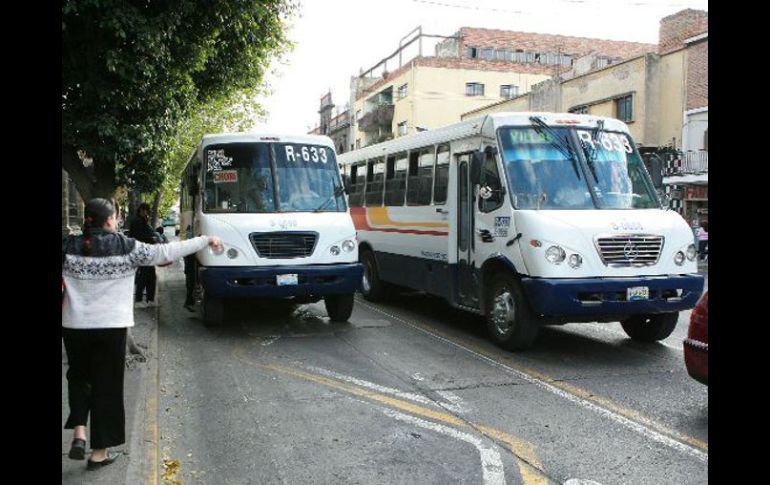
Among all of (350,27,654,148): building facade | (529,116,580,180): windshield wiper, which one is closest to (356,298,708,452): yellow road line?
(529,116,580,180): windshield wiper

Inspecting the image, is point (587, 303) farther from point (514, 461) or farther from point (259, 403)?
point (259, 403)

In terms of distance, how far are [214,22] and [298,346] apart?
14.2 feet

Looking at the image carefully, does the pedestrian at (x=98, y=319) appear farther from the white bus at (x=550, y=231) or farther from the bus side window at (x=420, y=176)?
the bus side window at (x=420, y=176)

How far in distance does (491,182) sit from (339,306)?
3.08 metres

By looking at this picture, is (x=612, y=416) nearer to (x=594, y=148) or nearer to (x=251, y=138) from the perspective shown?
(x=594, y=148)

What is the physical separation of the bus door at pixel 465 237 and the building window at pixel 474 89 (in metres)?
43.5

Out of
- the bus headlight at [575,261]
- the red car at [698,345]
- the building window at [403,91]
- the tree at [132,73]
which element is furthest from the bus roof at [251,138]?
the building window at [403,91]

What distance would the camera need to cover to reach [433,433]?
5.37m

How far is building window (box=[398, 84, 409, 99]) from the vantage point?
51906mm

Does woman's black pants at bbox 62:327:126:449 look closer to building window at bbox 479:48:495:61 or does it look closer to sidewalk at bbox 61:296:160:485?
sidewalk at bbox 61:296:160:485

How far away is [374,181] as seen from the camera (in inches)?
504

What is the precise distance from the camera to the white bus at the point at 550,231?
7465mm

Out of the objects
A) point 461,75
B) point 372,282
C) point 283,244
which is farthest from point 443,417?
point 461,75
